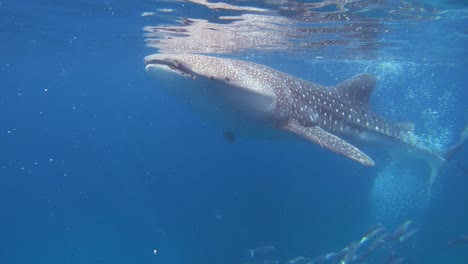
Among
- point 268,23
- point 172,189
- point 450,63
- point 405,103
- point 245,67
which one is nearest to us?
point 245,67

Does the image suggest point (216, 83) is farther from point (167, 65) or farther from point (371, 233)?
point (371, 233)

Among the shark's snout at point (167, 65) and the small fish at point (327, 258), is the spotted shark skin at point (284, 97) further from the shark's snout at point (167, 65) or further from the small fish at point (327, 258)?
the small fish at point (327, 258)

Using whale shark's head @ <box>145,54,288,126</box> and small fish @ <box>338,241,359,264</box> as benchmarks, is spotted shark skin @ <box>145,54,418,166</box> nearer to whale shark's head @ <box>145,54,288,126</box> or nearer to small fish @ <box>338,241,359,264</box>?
whale shark's head @ <box>145,54,288,126</box>

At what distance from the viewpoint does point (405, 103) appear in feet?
210

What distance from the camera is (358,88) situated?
32.1 feet

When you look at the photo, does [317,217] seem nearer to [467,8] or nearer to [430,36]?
[430,36]

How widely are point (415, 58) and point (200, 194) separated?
20.3 m

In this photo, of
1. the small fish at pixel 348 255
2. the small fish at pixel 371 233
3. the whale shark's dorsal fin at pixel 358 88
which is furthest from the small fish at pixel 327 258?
the whale shark's dorsal fin at pixel 358 88

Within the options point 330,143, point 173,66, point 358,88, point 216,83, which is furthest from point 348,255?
point 173,66

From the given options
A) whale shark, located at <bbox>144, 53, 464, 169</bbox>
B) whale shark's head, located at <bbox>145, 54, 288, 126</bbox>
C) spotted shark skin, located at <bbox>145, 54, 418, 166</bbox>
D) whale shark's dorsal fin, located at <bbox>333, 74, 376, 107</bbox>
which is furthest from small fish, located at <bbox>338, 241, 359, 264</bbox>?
whale shark's head, located at <bbox>145, 54, 288, 126</bbox>

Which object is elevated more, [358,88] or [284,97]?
Result: [284,97]

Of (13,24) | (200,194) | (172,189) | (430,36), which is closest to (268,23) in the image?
(430,36)

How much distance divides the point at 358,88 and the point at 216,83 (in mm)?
5086

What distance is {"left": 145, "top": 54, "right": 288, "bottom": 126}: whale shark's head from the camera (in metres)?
5.92
